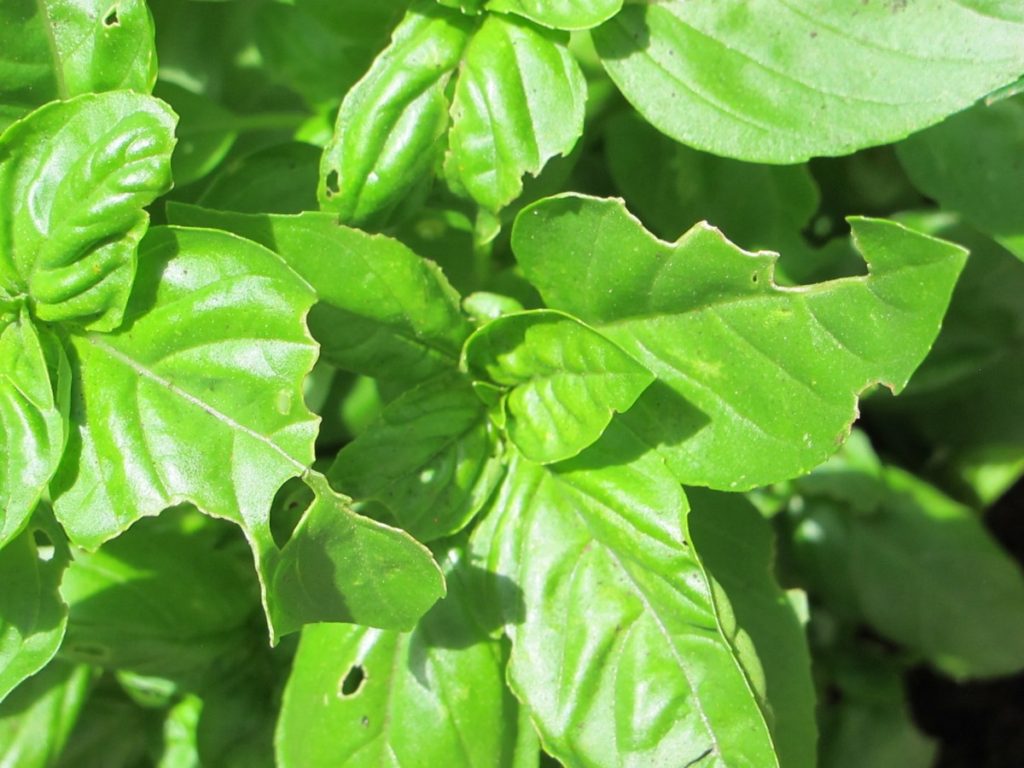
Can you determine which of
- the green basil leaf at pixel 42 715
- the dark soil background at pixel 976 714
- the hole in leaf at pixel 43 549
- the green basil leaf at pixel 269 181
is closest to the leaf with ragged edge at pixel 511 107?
the green basil leaf at pixel 269 181

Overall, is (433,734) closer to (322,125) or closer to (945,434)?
(322,125)

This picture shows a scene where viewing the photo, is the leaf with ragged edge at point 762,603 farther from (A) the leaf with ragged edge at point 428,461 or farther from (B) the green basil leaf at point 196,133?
(B) the green basil leaf at point 196,133

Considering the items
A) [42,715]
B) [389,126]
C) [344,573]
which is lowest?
[42,715]

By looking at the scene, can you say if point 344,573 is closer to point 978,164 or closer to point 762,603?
point 762,603

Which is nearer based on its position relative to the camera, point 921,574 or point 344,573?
point 344,573

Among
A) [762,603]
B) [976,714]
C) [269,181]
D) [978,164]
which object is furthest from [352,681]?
[976,714]

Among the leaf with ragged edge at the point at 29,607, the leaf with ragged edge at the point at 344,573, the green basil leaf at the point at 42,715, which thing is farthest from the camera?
the green basil leaf at the point at 42,715
